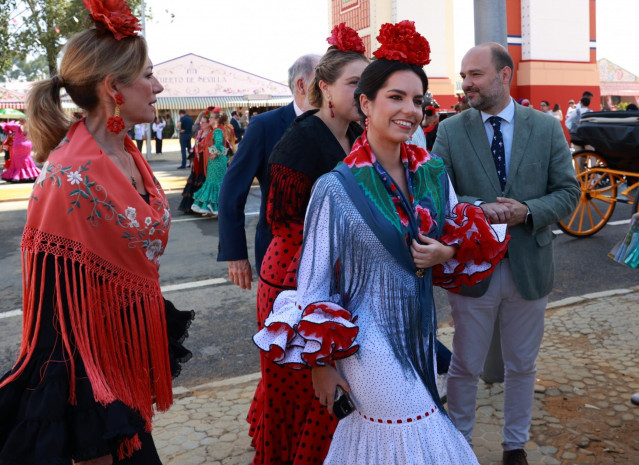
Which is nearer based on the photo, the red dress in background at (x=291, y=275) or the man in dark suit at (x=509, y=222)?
the red dress in background at (x=291, y=275)

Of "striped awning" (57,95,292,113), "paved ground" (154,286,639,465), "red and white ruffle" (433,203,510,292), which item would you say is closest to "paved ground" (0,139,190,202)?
"paved ground" (154,286,639,465)

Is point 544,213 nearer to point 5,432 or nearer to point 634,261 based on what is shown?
point 634,261

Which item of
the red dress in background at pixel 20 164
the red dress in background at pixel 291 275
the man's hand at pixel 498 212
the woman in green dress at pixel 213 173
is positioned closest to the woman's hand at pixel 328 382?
the red dress in background at pixel 291 275

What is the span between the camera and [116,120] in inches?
88.4

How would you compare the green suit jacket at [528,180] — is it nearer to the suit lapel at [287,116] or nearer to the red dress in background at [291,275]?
the red dress in background at [291,275]

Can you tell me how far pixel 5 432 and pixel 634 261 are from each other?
10.6ft

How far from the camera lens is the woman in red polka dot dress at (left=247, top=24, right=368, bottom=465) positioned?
112 inches

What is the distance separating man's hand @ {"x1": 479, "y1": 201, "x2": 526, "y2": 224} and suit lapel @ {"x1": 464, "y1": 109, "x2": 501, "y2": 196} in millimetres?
210

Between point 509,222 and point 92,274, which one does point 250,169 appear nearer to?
point 509,222

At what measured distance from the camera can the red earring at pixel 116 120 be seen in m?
2.23

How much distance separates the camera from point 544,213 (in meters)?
3.10

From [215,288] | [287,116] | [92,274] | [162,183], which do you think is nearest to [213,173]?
[162,183]

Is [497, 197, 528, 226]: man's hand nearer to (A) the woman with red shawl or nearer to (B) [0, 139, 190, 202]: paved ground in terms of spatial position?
(A) the woman with red shawl

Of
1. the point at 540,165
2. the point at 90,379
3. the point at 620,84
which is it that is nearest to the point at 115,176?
the point at 90,379
